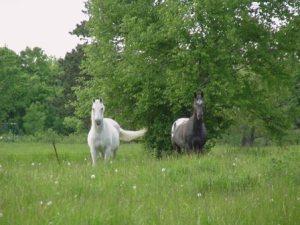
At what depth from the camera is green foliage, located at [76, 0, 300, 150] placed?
24.5 metres

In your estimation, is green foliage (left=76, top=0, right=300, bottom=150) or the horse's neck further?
green foliage (left=76, top=0, right=300, bottom=150)

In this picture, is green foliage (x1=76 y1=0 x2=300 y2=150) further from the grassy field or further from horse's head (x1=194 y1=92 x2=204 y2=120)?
the grassy field

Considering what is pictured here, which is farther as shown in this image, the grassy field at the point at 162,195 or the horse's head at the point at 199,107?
the horse's head at the point at 199,107

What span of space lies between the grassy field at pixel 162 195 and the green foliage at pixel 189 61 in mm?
13961

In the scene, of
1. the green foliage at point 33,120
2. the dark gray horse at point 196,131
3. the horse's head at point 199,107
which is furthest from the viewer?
the green foliage at point 33,120

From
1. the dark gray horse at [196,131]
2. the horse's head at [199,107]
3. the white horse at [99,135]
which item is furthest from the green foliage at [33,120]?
the white horse at [99,135]

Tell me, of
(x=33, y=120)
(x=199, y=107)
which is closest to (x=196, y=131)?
(x=199, y=107)

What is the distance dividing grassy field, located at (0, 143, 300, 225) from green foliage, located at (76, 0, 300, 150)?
14.0 meters

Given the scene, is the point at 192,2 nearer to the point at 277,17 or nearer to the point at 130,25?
the point at 130,25

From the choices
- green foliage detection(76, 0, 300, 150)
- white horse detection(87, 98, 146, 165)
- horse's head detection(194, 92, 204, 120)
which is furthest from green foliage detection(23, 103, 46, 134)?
white horse detection(87, 98, 146, 165)

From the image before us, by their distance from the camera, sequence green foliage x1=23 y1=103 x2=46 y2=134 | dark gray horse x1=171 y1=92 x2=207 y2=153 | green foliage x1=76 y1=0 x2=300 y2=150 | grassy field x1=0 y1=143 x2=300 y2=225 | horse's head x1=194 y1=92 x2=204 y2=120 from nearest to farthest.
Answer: grassy field x1=0 y1=143 x2=300 y2=225 → horse's head x1=194 y1=92 x2=204 y2=120 → dark gray horse x1=171 y1=92 x2=207 y2=153 → green foliage x1=76 y1=0 x2=300 y2=150 → green foliage x1=23 y1=103 x2=46 y2=134

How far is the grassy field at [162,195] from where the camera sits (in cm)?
570

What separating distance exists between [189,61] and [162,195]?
17.5m

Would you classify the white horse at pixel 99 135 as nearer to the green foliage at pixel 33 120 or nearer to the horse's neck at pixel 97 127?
the horse's neck at pixel 97 127
